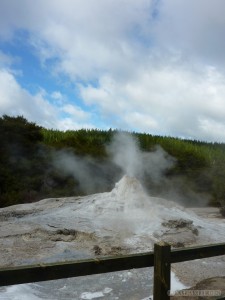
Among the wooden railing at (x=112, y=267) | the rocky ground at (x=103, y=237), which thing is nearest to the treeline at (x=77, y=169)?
the rocky ground at (x=103, y=237)

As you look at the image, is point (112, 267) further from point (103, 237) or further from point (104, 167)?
point (104, 167)

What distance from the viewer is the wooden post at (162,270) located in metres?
3.09

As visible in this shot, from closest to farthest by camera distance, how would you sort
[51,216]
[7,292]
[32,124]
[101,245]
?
[7,292] → [101,245] → [51,216] → [32,124]

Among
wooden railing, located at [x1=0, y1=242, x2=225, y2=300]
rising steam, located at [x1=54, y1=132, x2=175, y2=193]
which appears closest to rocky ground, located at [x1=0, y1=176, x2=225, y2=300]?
wooden railing, located at [x1=0, y1=242, x2=225, y2=300]

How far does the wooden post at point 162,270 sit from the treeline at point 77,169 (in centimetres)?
945

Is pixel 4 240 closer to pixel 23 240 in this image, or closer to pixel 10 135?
pixel 23 240

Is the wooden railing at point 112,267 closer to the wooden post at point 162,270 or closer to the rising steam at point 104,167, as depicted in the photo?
the wooden post at point 162,270

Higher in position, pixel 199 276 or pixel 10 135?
pixel 10 135

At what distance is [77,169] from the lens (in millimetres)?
14695

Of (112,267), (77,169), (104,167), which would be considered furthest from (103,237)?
(104,167)

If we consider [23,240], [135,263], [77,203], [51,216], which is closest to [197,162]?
[77,203]

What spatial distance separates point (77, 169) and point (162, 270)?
38.4ft

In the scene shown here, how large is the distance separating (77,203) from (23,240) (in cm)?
219

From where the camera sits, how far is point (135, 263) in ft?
9.90
